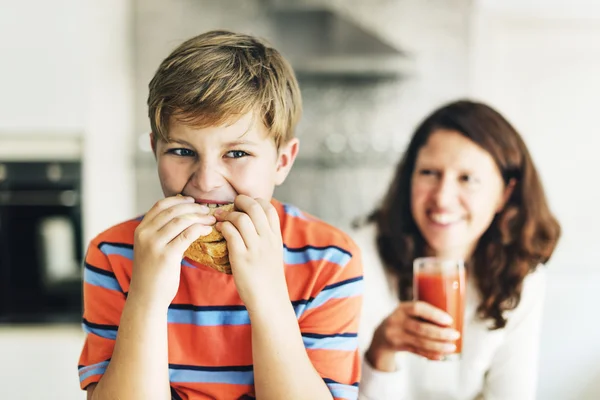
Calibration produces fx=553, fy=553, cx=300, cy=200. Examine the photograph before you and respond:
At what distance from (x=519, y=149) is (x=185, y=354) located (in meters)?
0.84

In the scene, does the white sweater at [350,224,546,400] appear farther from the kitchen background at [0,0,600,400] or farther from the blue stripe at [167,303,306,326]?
Result: the kitchen background at [0,0,600,400]

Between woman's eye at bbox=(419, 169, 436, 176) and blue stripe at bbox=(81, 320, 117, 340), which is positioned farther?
woman's eye at bbox=(419, 169, 436, 176)

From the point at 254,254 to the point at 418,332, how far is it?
42cm

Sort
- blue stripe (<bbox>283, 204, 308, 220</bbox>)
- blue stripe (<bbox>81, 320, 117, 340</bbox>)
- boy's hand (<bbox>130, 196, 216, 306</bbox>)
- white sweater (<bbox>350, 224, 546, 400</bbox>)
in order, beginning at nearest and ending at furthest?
boy's hand (<bbox>130, 196, 216, 306</bbox>)
blue stripe (<bbox>81, 320, 117, 340</bbox>)
blue stripe (<bbox>283, 204, 308, 220</bbox>)
white sweater (<bbox>350, 224, 546, 400</bbox>)

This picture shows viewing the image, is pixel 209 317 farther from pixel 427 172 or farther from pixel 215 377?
pixel 427 172

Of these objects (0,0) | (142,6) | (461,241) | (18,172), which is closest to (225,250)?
(461,241)

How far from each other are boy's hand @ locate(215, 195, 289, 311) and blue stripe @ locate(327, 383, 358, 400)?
0.51ft

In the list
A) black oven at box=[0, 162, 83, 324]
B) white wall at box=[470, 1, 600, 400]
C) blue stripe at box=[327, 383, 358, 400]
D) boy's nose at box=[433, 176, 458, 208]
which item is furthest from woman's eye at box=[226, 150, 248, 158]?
white wall at box=[470, 1, 600, 400]

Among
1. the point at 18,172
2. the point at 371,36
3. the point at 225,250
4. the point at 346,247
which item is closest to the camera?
the point at 225,250

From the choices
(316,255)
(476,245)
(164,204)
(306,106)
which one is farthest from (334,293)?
(306,106)

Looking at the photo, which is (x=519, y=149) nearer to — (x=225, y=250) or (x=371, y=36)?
(x=225, y=250)

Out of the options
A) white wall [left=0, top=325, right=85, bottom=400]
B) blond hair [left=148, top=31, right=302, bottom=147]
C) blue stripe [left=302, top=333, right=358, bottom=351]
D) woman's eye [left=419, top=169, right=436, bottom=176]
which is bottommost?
white wall [left=0, top=325, right=85, bottom=400]

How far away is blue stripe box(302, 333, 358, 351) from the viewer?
0.78 metres

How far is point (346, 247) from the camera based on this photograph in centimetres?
85
